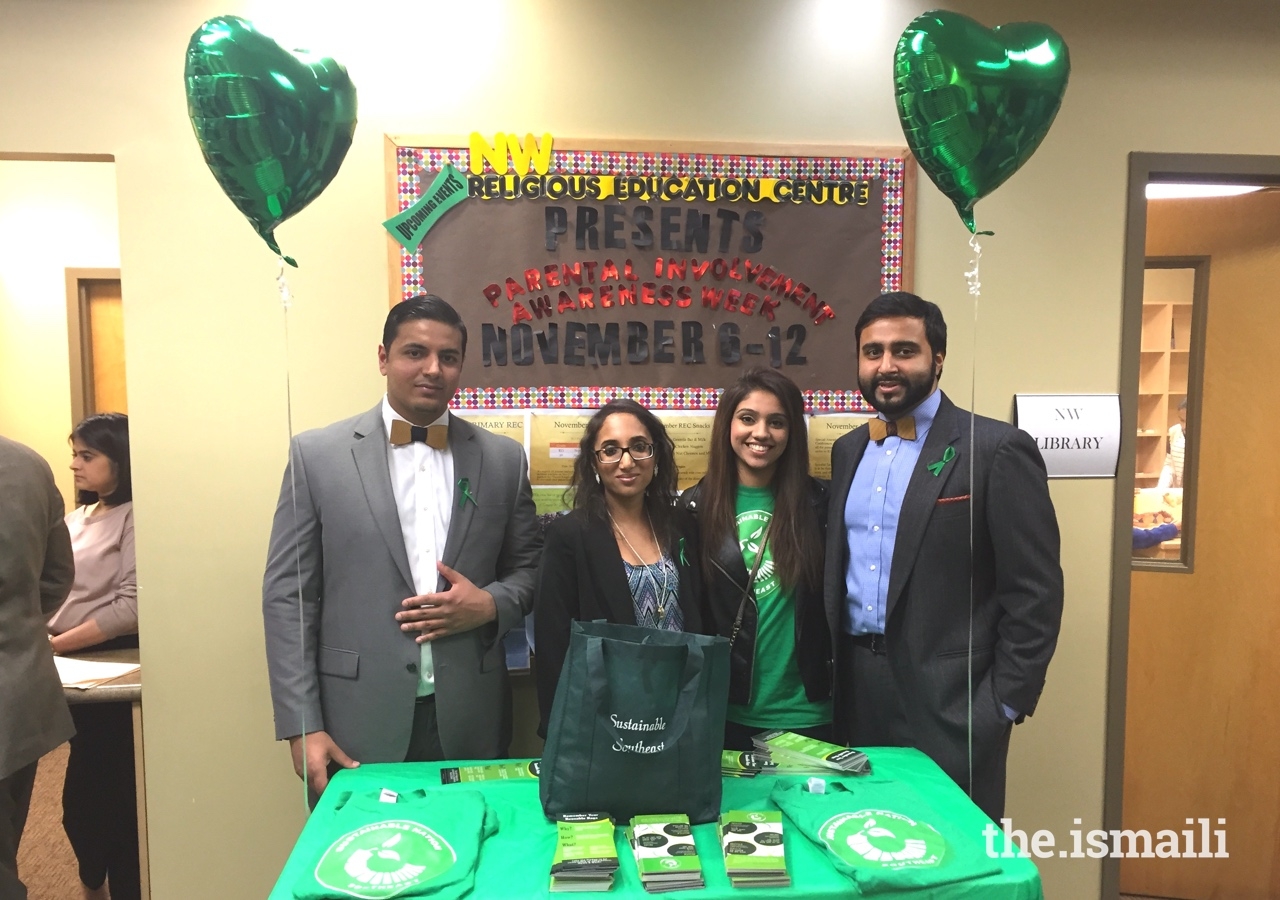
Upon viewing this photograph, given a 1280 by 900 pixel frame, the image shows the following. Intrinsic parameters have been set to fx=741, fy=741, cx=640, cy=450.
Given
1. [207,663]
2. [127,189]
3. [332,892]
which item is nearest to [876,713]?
[332,892]

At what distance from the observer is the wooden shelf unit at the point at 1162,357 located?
8.16 ft

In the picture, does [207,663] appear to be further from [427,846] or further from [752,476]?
[752,476]

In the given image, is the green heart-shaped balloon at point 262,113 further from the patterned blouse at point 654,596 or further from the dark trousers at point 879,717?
the dark trousers at point 879,717

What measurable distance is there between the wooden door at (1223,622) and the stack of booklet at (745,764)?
1.83 metres

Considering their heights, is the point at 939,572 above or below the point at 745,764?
above

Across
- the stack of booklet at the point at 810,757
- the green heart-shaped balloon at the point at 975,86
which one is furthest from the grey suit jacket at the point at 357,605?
the green heart-shaped balloon at the point at 975,86

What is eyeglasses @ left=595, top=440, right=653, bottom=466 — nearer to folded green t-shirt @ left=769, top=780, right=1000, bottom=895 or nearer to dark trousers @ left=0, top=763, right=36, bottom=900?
folded green t-shirt @ left=769, top=780, right=1000, bottom=895

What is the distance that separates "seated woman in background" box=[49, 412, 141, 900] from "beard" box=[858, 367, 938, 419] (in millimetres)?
2115

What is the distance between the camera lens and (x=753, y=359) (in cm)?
212

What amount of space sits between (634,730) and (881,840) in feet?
1.37

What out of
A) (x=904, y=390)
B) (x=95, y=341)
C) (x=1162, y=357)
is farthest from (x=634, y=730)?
(x=95, y=341)

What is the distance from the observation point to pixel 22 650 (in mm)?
1737

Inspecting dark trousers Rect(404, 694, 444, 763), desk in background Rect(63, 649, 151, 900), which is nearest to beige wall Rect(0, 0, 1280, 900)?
desk in background Rect(63, 649, 151, 900)

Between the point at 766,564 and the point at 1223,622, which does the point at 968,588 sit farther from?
the point at 1223,622
